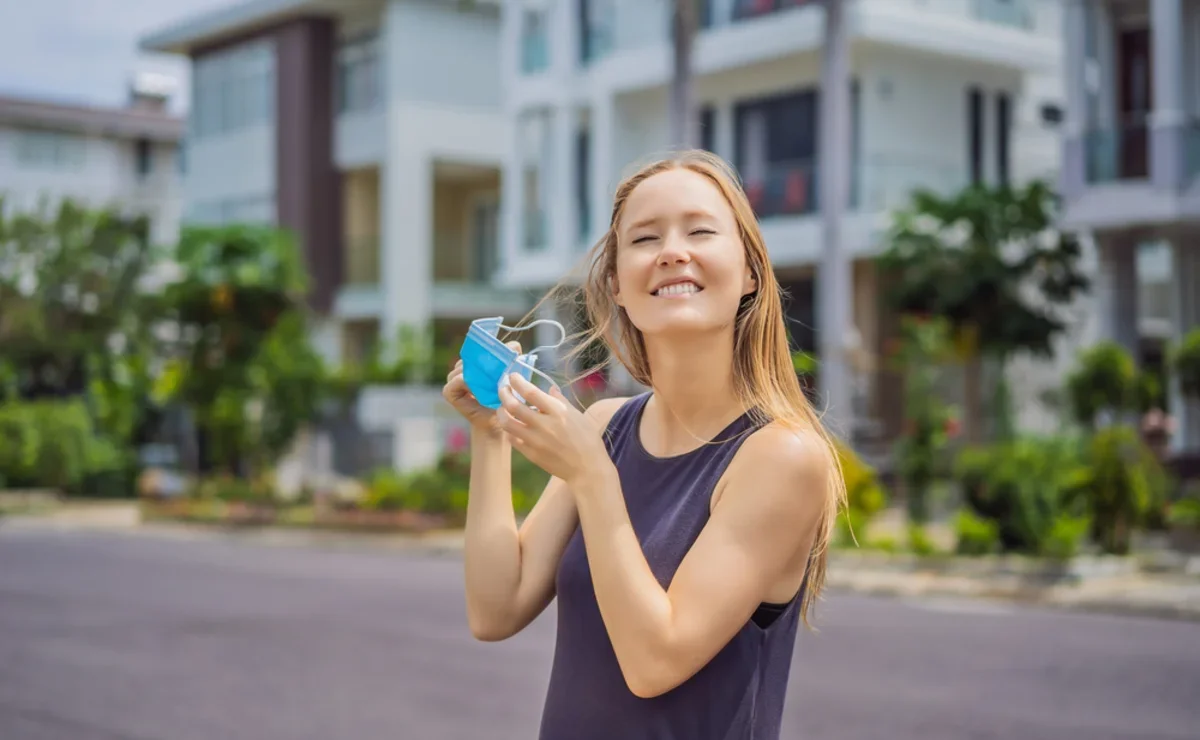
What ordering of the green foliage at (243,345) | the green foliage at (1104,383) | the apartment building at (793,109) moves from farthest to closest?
1. the apartment building at (793,109)
2. the green foliage at (243,345)
3. the green foliage at (1104,383)

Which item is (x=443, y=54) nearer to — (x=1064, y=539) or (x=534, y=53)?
(x=534, y=53)

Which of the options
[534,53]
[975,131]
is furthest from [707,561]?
[534,53]

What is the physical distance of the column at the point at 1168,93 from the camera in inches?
789

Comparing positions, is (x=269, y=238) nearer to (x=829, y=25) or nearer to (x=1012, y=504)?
(x=829, y=25)

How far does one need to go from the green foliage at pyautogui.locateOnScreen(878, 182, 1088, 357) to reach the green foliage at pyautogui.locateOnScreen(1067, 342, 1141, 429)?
322 cm

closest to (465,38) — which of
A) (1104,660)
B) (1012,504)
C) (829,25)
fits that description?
(829,25)

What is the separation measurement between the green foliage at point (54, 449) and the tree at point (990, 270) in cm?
1549

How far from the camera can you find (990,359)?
2317 centimetres

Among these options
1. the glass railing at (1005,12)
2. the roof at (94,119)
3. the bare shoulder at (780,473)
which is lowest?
the bare shoulder at (780,473)

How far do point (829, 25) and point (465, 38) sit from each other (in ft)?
50.5

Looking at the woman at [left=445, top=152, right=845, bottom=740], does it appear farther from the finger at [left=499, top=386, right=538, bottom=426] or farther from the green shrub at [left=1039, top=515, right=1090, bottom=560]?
the green shrub at [left=1039, top=515, right=1090, bottom=560]

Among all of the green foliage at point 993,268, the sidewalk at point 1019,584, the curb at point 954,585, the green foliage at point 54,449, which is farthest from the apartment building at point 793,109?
the green foliage at point 54,449

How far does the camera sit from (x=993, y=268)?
857 inches

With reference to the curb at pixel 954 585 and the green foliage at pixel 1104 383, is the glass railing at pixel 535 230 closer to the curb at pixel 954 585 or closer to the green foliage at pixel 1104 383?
the curb at pixel 954 585
